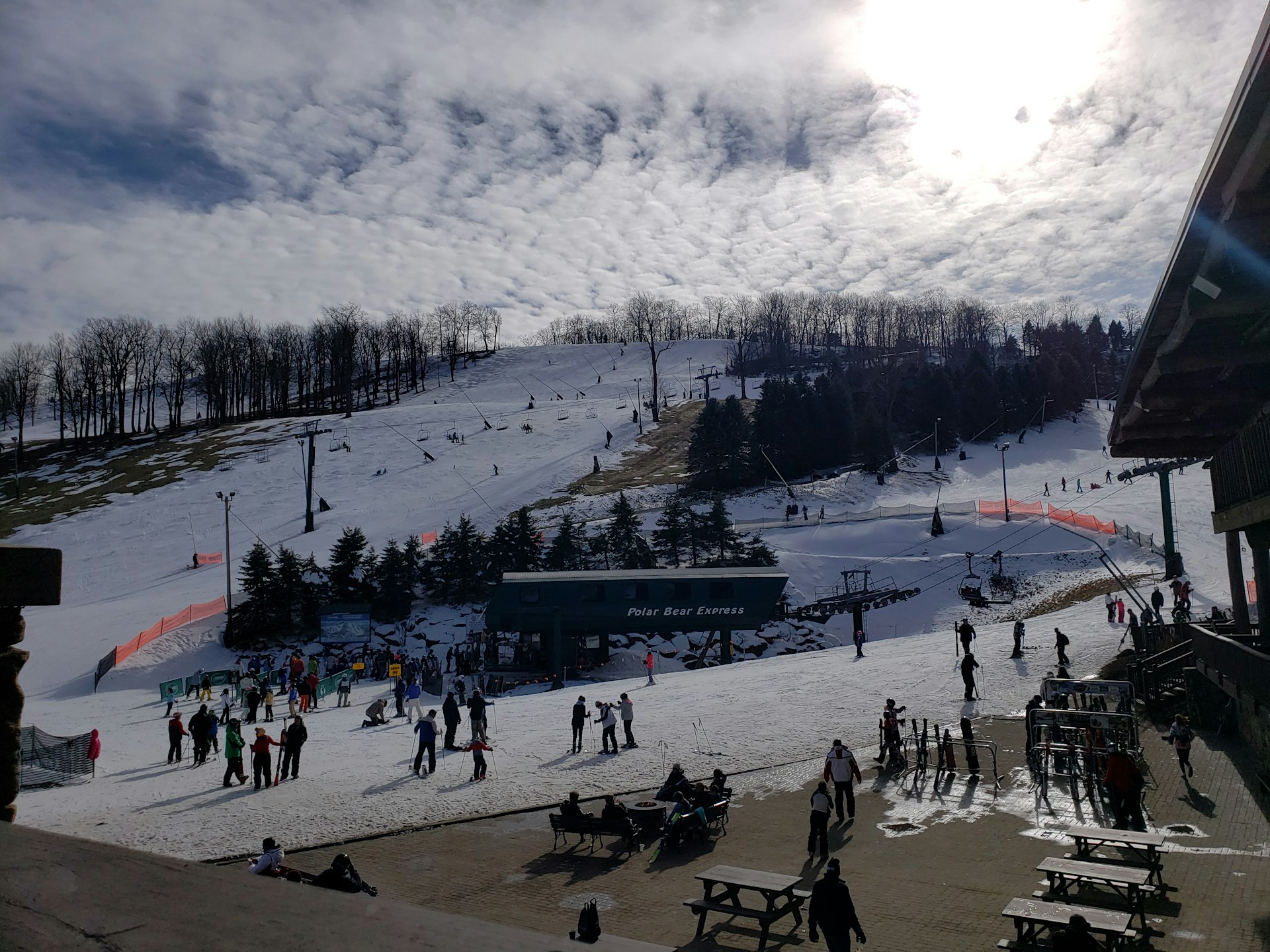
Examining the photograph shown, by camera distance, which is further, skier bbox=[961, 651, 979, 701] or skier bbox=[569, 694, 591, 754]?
skier bbox=[961, 651, 979, 701]

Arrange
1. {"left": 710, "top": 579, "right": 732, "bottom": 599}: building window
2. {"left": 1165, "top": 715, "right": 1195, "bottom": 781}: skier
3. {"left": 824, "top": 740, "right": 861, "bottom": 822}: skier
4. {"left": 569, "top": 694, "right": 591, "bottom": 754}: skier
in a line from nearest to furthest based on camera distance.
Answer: {"left": 824, "top": 740, "right": 861, "bottom": 822}: skier
{"left": 1165, "top": 715, "right": 1195, "bottom": 781}: skier
{"left": 569, "top": 694, "right": 591, "bottom": 754}: skier
{"left": 710, "top": 579, "right": 732, "bottom": 599}: building window

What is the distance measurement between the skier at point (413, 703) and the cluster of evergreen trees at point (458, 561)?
2228 centimetres

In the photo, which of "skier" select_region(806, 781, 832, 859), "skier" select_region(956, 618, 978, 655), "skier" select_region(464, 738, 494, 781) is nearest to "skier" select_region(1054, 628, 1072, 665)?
"skier" select_region(956, 618, 978, 655)

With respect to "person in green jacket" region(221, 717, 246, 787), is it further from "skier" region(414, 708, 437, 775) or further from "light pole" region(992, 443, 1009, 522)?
"light pole" region(992, 443, 1009, 522)

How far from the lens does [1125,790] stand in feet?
37.2

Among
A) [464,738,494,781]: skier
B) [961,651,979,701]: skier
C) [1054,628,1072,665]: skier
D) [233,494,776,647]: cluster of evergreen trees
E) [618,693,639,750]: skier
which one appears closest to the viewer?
[464,738,494,781]: skier

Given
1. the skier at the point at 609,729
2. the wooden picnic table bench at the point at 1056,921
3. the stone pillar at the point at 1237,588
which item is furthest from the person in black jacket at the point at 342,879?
the stone pillar at the point at 1237,588

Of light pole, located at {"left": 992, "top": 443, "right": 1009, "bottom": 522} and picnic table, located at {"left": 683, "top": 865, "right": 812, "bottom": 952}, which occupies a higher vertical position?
light pole, located at {"left": 992, "top": 443, "right": 1009, "bottom": 522}

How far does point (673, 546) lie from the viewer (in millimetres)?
50500

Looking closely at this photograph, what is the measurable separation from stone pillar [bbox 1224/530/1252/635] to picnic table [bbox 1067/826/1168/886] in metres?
10.6

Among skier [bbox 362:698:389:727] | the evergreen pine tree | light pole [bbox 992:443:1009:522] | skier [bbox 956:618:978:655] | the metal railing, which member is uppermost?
light pole [bbox 992:443:1009:522]

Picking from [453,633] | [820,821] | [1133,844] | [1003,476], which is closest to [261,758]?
[820,821]

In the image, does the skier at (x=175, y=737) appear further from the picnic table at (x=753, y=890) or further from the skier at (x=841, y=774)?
the picnic table at (x=753, y=890)

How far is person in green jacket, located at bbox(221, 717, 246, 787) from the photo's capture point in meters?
16.7
